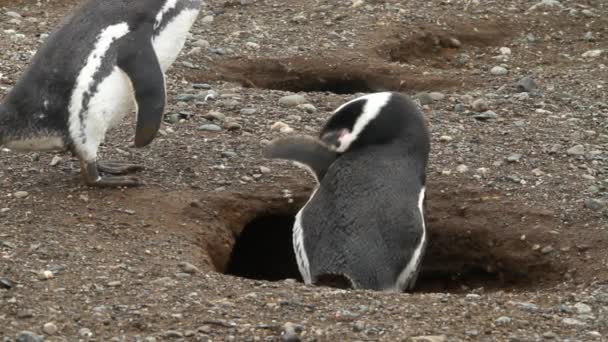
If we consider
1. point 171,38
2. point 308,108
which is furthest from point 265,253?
point 171,38

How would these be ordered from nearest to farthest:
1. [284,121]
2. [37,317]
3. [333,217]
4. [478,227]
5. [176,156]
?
[37,317]
[333,217]
[478,227]
[176,156]
[284,121]

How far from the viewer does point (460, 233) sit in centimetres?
514

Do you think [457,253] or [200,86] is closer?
[457,253]

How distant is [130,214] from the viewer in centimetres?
482

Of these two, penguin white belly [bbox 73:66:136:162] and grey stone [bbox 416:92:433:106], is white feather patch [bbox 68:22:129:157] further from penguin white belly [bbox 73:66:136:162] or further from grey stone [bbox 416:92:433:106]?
grey stone [bbox 416:92:433:106]

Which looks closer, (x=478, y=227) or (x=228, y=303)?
(x=228, y=303)

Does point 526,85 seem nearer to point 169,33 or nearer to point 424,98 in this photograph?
point 424,98

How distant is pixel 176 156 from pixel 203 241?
2.39 ft

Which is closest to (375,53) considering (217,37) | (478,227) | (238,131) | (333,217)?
(217,37)

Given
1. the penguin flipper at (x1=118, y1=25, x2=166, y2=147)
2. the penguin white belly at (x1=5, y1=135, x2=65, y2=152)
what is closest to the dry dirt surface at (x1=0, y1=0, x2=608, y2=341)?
the penguin white belly at (x1=5, y1=135, x2=65, y2=152)

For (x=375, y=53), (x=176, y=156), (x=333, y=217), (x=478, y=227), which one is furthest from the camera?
(x=375, y=53)

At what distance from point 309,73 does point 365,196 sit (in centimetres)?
213

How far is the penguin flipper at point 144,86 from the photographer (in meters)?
4.87

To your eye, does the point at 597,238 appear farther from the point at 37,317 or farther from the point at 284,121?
the point at 37,317
